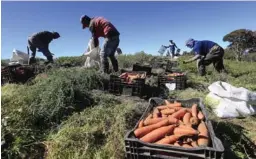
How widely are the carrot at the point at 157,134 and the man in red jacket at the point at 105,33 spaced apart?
3.12m

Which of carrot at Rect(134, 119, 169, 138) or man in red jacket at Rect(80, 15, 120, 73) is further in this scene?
man in red jacket at Rect(80, 15, 120, 73)

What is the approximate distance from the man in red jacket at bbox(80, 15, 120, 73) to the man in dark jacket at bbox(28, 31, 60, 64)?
2633mm

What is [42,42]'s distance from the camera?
817cm

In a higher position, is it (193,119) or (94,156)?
(193,119)

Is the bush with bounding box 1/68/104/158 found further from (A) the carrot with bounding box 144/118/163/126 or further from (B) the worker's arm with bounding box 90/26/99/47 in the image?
(B) the worker's arm with bounding box 90/26/99/47

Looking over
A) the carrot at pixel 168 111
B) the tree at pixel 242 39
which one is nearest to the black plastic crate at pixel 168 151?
the carrot at pixel 168 111

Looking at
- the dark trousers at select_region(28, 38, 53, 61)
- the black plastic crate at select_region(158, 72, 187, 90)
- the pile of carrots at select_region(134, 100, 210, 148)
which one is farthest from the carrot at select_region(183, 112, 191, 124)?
the dark trousers at select_region(28, 38, 53, 61)

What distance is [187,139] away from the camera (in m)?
2.34

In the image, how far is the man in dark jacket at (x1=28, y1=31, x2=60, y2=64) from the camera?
26.2 feet

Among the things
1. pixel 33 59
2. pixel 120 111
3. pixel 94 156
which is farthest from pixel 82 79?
pixel 33 59

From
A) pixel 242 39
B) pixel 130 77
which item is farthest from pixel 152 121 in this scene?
pixel 242 39

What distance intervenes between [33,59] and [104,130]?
5690mm

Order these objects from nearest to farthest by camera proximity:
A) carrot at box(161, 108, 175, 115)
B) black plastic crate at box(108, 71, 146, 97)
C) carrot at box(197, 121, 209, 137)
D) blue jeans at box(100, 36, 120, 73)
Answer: carrot at box(197, 121, 209, 137) < carrot at box(161, 108, 175, 115) < black plastic crate at box(108, 71, 146, 97) < blue jeans at box(100, 36, 120, 73)

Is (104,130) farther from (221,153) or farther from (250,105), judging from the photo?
(250,105)
